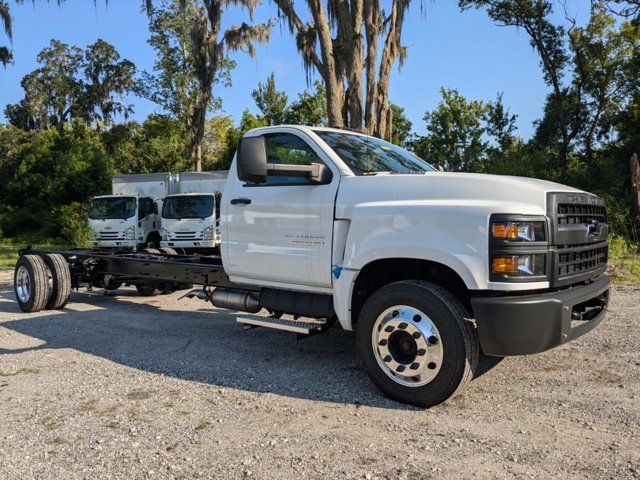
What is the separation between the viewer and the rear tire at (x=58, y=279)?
8.09m

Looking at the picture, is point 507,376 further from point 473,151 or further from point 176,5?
point 176,5

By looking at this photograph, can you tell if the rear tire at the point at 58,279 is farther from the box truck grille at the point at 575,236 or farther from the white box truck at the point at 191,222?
the white box truck at the point at 191,222

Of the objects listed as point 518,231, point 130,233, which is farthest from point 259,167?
point 130,233

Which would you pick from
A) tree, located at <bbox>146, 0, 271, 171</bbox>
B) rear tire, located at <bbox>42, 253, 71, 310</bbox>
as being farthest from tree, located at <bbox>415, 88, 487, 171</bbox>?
rear tire, located at <bbox>42, 253, 71, 310</bbox>

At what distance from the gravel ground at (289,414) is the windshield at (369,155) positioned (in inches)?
72.6

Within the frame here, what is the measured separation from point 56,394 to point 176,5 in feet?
107

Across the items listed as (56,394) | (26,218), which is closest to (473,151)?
(26,218)

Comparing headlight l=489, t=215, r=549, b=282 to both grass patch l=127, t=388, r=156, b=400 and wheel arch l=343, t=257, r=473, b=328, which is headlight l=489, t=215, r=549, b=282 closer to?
wheel arch l=343, t=257, r=473, b=328

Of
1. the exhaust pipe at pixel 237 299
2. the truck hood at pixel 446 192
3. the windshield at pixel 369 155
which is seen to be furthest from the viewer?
the exhaust pipe at pixel 237 299

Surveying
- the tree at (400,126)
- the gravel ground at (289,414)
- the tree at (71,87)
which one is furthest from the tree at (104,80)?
the gravel ground at (289,414)

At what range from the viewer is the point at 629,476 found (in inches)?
118

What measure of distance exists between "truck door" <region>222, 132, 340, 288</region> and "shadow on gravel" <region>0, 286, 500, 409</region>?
2.68 ft

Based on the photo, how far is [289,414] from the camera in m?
4.01

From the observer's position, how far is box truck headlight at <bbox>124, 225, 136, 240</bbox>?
18156mm
